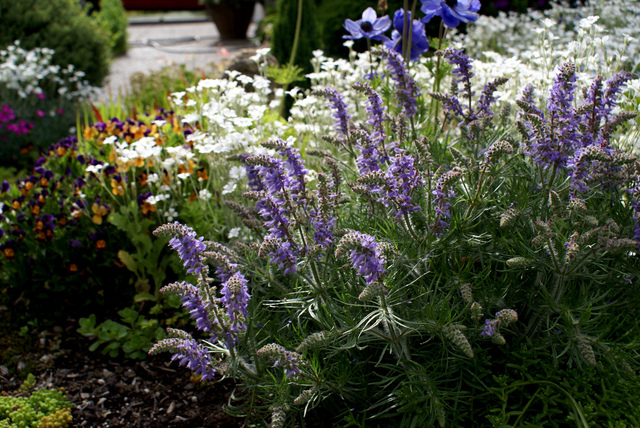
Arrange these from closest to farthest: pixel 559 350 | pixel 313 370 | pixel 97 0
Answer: pixel 313 370 → pixel 559 350 → pixel 97 0

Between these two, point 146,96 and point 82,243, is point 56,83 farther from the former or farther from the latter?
point 82,243

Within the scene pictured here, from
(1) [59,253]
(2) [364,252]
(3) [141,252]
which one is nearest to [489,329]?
(2) [364,252]

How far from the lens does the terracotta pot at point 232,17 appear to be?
51.3ft

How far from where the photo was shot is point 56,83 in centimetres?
841

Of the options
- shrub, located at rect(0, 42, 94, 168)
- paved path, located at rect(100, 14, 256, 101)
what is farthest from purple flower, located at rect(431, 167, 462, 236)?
paved path, located at rect(100, 14, 256, 101)

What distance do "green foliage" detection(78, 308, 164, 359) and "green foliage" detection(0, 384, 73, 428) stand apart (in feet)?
1.53

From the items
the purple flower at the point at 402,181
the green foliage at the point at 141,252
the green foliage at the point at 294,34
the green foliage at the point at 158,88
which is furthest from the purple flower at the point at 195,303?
the green foliage at the point at 294,34

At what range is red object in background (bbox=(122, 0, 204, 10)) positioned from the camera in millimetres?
22547

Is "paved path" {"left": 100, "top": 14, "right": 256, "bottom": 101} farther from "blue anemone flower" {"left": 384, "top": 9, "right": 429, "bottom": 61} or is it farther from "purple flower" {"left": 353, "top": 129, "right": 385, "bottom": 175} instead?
"purple flower" {"left": 353, "top": 129, "right": 385, "bottom": 175}

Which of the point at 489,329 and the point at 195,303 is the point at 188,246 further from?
the point at 489,329

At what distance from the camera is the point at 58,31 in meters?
9.27

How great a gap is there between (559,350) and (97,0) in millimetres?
19661

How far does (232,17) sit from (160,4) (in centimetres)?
891

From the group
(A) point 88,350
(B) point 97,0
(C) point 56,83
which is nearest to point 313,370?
(A) point 88,350
